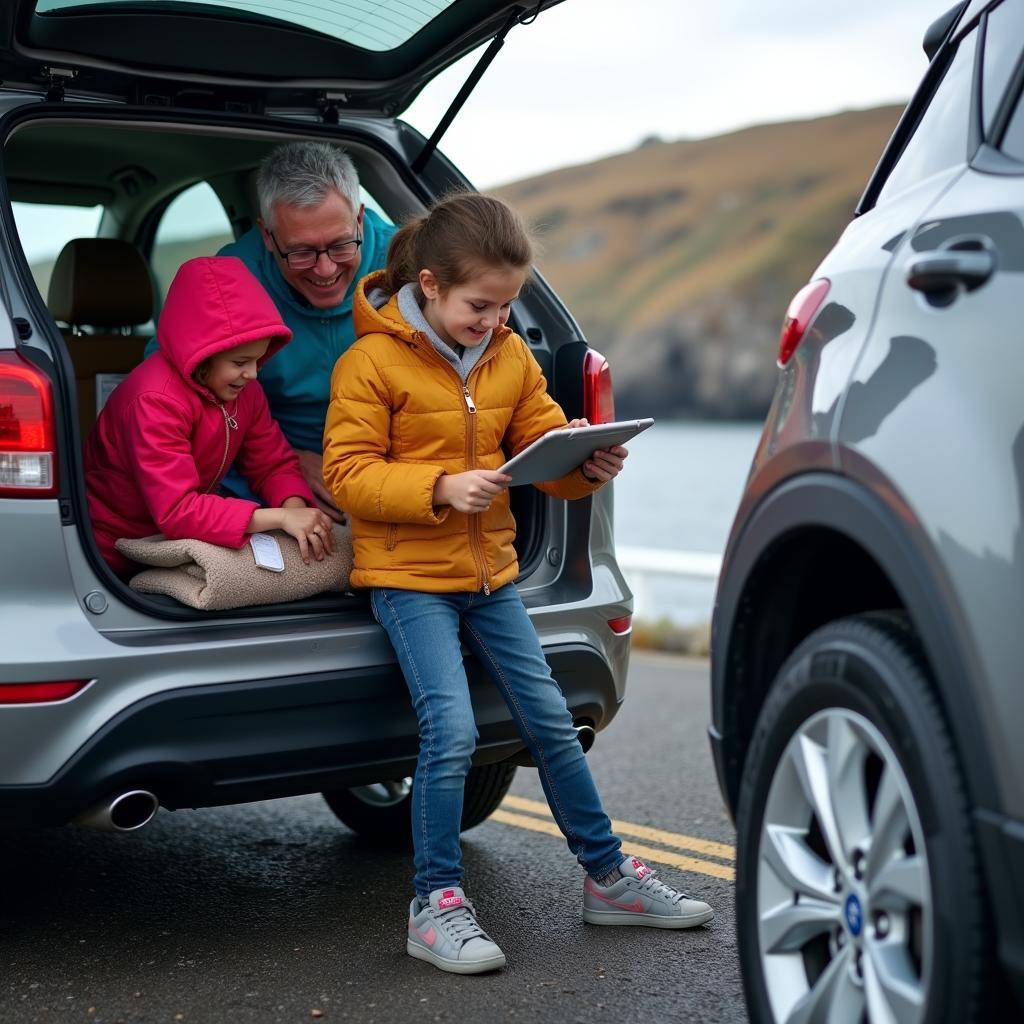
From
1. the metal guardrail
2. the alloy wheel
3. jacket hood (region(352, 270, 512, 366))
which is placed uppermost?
jacket hood (region(352, 270, 512, 366))

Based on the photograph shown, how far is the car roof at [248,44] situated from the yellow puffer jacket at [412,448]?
2.25 ft

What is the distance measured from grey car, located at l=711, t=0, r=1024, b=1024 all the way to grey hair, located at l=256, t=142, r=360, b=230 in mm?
1461

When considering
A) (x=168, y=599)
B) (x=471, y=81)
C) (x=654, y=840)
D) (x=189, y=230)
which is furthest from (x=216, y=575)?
(x=189, y=230)

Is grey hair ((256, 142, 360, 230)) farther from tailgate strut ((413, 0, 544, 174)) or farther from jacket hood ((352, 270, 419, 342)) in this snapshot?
jacket hood ((352, 270, 419, 342))

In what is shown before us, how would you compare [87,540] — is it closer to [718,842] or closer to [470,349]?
[470,349]

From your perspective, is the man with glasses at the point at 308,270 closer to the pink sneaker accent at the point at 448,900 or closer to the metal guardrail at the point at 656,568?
the pink sneaker accent at the point at 448,900

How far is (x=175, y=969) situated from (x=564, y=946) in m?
0.83

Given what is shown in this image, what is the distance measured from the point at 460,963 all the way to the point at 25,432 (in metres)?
1.36

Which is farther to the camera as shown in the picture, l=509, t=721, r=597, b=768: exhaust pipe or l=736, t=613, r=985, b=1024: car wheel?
l=509, t=721, r=597, b=768: exhaust pipe

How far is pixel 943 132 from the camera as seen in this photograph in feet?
7.59

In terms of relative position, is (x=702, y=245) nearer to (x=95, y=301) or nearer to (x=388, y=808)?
(x=95, y=301)

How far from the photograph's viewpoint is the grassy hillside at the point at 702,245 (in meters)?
101

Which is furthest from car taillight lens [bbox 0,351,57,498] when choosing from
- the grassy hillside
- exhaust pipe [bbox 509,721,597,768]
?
the grassy hillside

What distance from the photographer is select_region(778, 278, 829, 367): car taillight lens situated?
2393 millimetres
